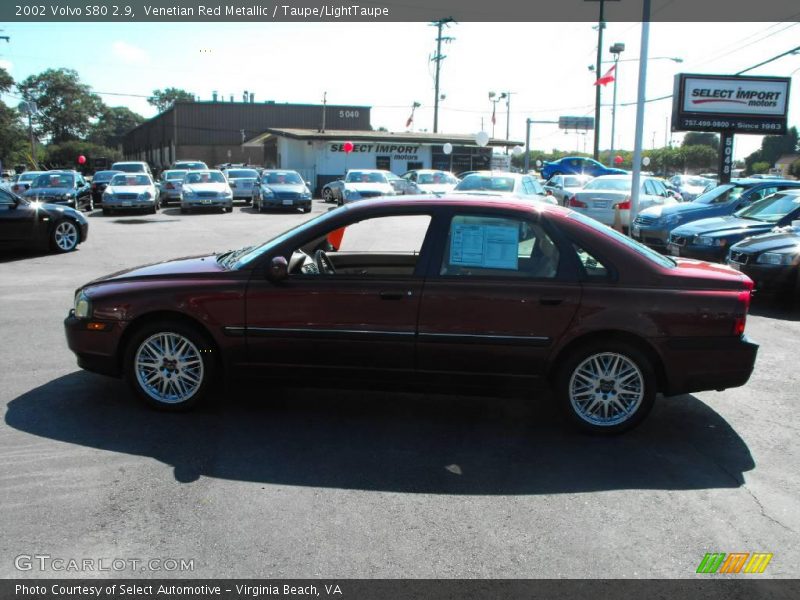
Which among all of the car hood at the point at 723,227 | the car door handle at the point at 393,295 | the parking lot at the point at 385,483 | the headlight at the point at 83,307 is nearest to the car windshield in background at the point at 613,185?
the car hood at the point at 723,227

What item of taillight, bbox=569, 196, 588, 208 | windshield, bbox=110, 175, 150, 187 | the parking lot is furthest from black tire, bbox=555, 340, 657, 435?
windshield, bbox=110, 175, 150, 187

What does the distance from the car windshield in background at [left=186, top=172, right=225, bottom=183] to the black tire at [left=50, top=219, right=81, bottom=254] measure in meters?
12.4

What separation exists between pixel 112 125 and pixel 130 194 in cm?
12325

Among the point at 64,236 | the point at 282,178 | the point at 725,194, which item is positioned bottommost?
the point at 64,236

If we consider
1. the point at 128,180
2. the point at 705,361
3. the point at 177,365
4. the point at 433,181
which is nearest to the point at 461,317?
the point at 705,361

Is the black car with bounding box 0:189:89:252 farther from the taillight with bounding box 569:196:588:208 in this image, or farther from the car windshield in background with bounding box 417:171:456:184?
the car windshield in background with bounding box 417:171:456:184

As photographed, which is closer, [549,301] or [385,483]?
[385,483]

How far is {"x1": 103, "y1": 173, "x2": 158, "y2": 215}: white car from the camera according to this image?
79.5ft

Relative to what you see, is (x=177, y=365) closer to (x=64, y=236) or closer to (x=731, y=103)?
(x=64, y=236)

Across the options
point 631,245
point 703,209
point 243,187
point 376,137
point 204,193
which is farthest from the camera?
point 376,137

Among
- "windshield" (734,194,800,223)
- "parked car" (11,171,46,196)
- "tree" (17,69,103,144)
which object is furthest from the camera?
"tree" (17,69,103,144)

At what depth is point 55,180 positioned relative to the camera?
2288 centimetres
